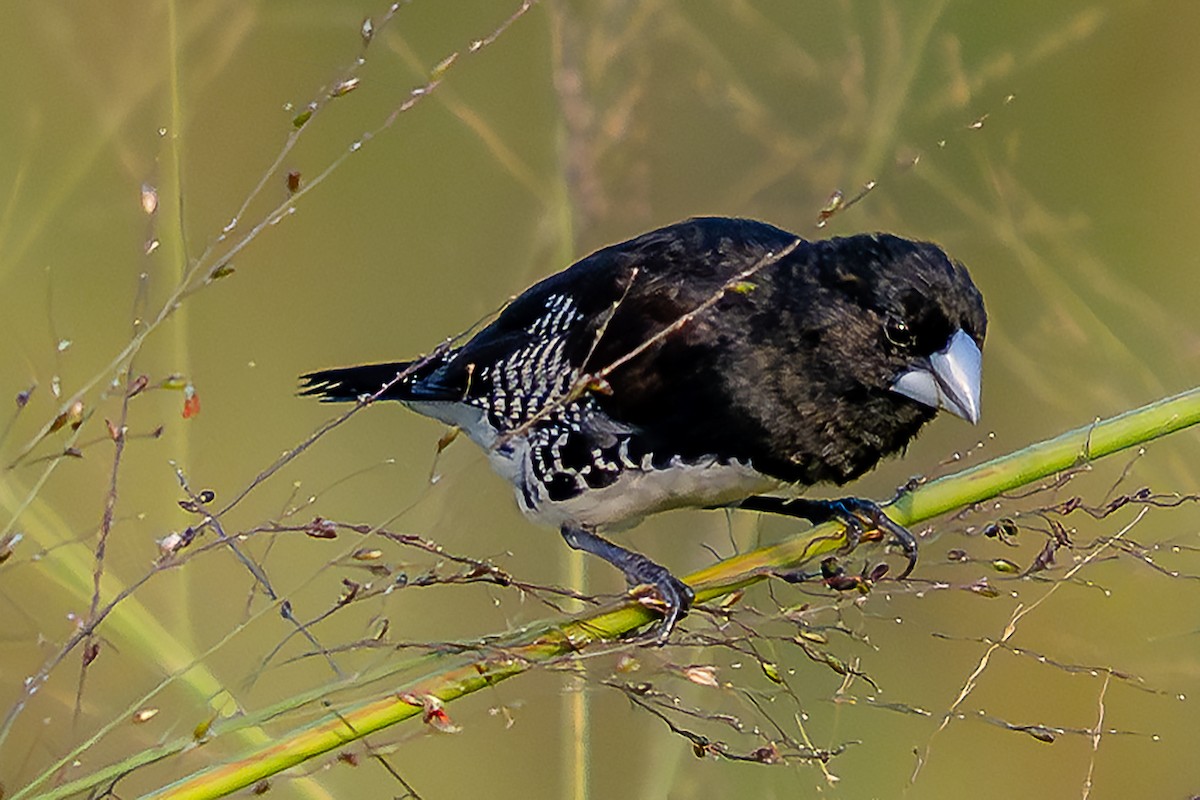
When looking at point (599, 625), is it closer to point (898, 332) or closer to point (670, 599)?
point (670, 599)

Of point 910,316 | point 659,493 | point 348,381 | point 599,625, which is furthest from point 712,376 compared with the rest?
point 348,381

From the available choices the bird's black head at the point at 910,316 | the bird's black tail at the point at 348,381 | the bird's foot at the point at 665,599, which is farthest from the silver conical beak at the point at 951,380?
the bird's black tail at the point at 348,381

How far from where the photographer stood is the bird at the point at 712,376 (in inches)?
61.7

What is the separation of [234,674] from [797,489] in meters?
0.88

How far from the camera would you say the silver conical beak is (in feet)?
4.84

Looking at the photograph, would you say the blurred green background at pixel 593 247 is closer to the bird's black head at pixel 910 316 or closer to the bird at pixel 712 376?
the bird at pixel 712 376

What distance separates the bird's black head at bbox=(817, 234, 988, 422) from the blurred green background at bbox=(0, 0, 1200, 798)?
0.40 meters

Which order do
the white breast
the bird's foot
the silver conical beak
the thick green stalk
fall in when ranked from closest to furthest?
the thick green stalk, the bird's foot, the silver conical beak, the white breast

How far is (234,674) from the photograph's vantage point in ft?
6.66

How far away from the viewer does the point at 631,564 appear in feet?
6.06

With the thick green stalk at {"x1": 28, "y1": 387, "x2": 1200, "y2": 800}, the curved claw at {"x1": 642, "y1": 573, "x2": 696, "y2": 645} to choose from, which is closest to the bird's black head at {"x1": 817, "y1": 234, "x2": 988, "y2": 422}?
the thick green stalk at {"x1": 28, "y1": 387, "x2": 1200, "y2": 800}

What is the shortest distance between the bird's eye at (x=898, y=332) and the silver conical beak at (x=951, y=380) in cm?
3

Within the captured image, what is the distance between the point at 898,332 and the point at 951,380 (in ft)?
0.32

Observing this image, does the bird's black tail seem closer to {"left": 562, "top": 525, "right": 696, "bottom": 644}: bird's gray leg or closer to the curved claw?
{"left": 562, "top": 525, "right": 696, "bottom": 644}: bird's gray leg
